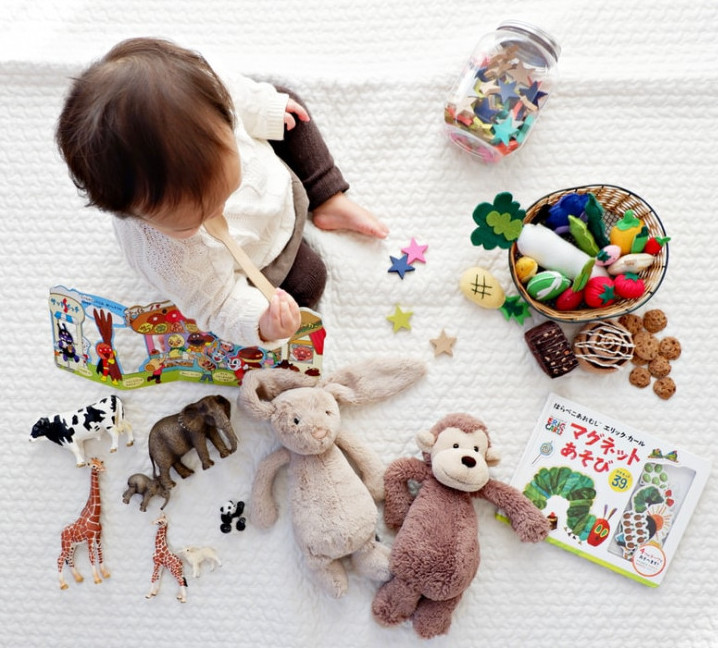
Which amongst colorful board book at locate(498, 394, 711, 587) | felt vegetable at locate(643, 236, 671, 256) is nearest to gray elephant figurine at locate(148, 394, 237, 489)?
colorful board book at locate(498, 394, 711, 587)

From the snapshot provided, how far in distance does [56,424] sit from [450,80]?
789 mm

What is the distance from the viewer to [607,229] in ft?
3.26

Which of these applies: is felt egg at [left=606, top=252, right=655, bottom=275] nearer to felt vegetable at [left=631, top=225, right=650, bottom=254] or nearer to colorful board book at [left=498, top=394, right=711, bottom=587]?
felt vegetable at [left=631, top=225, right=650, bottom=254]

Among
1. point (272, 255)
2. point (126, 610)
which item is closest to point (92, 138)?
point (272, 255)

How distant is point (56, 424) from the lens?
37.8 inches

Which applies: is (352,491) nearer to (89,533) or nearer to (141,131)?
(89,533)

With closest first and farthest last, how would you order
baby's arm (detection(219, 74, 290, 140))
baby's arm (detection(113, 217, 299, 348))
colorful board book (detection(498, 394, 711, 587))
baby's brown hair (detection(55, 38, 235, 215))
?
baby's brown hair (detection(55, 38, 235, 215))
baby's arm (detection(113, 217, 299, 348))
baby's arm (detection(219, 74, 290, 140))
colorful board book (detection(498, 394, 711, 587))

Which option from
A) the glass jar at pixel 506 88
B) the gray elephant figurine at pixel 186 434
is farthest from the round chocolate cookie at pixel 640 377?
the gray elephant figurine at pixel 186 434

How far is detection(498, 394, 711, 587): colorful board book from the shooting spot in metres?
0.98

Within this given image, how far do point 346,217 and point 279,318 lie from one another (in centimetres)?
26

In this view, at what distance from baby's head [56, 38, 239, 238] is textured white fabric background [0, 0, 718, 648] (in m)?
0.40

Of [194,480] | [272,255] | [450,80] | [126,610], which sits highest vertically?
[450,80]

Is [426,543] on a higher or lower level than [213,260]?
lower

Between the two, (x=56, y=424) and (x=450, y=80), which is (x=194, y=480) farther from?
(x=450, y=80)
